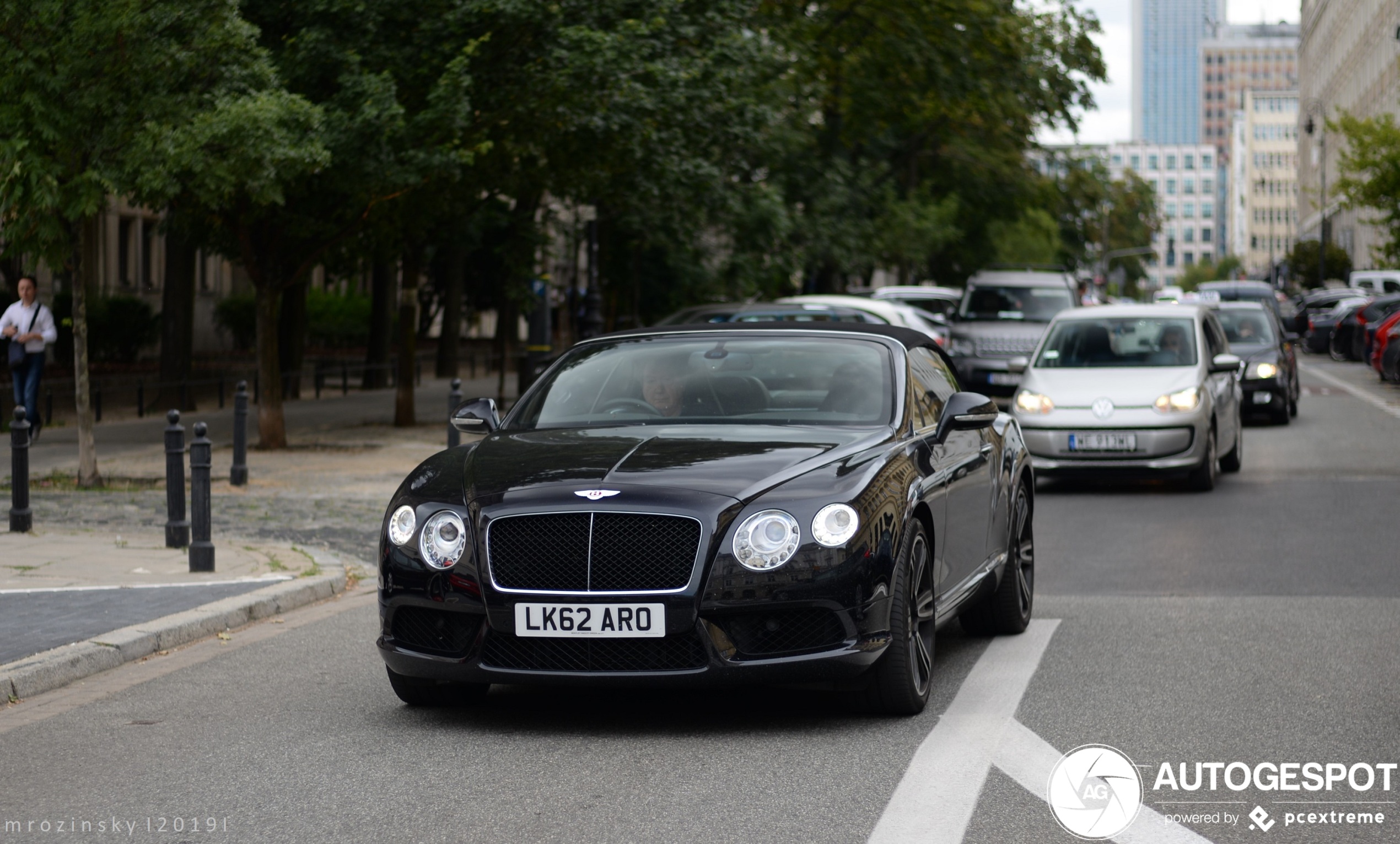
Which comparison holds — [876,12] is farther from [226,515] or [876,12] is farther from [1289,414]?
[226,515]

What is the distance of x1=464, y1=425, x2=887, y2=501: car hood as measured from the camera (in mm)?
6211

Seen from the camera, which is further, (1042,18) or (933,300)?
(1042,18)

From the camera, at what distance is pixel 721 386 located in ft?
24.3

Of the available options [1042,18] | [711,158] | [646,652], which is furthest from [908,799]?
[1042,18]

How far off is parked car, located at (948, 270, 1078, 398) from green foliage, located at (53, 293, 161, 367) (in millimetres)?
13824

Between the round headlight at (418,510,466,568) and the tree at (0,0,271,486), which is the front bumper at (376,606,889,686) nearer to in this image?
the round headlight at (418,510,466,568)

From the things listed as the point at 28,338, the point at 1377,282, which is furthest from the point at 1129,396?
the point at 1377,282

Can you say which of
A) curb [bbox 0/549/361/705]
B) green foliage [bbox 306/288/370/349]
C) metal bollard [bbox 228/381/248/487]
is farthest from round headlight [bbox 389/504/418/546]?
green foliage [bbox 306/288/370/349]

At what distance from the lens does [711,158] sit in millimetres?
24812

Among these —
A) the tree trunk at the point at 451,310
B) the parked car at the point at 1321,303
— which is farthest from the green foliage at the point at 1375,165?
the tree trunk at the point at 451,310

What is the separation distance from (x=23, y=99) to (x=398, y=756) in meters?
9.46

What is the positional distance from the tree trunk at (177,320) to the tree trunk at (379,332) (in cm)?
630

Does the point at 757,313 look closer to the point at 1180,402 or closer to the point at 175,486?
the point at 1180,402

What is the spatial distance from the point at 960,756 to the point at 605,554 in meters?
1.30
